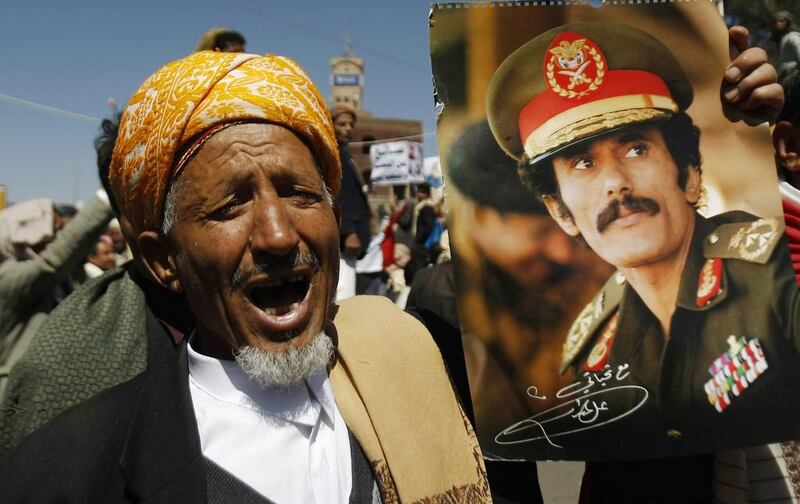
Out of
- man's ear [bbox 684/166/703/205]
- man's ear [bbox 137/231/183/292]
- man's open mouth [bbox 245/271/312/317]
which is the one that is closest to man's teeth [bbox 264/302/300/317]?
man's open mouth [bbox 245/271/312/317]

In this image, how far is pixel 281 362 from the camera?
1376 millimetres

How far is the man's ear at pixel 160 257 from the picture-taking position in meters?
1.51

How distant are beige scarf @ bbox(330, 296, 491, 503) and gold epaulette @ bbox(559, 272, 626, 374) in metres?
0.30

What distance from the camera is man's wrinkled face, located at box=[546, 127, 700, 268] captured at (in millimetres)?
1414

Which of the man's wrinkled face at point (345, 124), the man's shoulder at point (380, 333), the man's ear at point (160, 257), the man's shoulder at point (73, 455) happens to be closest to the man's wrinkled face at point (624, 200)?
the man's shoulder at point (380, 333)

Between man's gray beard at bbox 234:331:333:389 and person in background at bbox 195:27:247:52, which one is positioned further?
person in background at bbox 195:27:247:52

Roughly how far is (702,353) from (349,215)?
133 inches

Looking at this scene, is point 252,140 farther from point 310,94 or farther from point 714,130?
point 714,130

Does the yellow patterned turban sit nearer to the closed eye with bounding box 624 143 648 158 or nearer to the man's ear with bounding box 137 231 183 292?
the man's ear with bounding box 137 231 183 292

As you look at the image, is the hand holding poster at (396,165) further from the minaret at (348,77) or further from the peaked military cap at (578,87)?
the minaret at (348,77)

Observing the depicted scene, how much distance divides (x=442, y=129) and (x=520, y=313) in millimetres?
408

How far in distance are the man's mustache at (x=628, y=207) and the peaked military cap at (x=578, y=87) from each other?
5.7 inches

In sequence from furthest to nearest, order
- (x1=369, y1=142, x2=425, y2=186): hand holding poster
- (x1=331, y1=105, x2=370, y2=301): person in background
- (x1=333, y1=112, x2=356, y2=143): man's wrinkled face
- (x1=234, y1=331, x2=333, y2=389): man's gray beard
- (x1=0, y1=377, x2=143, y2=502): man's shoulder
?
(x1=369, y1=142, x2=425, y2=186): hand holding poster < (x1=333, y1=112, x2=356, y2=143): man's wrinkled face < (x1=331, y1=105, x2=370, y2=301): person in background < (x1=234, y1=331, x2=333, y2=389): man's gray beard < (x1=0, y1=377, x2=143, y2=502): man's shoulder

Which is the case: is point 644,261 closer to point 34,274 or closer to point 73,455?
point 73,455
